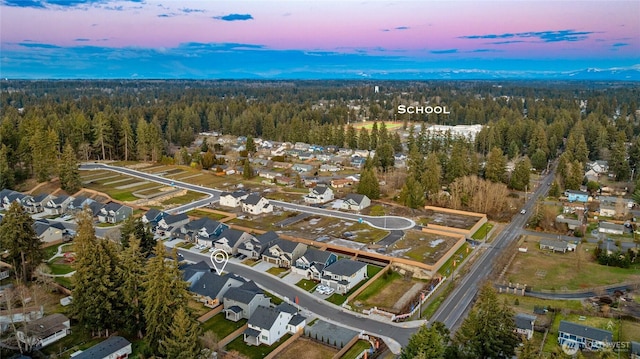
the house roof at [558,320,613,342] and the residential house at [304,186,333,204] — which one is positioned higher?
the residential house at [304,186,333,204]

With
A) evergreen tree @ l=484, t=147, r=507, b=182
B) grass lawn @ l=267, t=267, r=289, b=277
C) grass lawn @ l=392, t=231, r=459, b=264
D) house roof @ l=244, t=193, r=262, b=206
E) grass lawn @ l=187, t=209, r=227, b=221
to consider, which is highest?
evergreen tree @ l=484, t=147, r=507, b=182

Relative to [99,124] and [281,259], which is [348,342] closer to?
[281,259]

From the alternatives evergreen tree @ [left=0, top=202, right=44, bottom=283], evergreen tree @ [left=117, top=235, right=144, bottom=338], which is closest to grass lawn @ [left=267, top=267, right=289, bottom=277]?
evergreen tree @ [left=117, top=235, right=144, bottom=338]

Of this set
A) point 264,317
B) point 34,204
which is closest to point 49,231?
point 34,204

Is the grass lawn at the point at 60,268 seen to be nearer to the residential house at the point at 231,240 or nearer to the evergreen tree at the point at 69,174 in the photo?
the residential house at the point at 231,240

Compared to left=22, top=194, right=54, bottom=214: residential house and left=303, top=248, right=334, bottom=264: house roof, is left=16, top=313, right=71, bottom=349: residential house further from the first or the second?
left=22, top=194, right=54, bottom=214: residential house

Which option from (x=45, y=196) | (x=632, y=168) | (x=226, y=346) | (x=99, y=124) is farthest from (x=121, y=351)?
(x=632, y=168)
